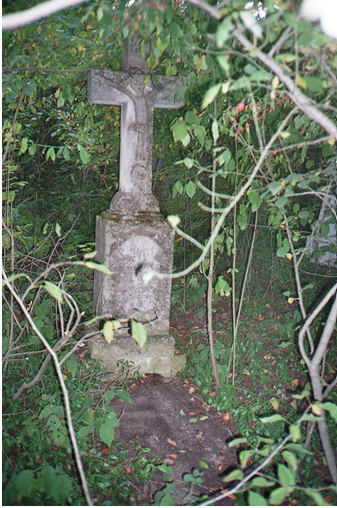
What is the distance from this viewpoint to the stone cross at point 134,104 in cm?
307

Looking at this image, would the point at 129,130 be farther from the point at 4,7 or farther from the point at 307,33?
the point at 307,33

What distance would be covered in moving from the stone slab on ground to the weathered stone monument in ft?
1.14

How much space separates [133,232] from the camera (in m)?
3.19

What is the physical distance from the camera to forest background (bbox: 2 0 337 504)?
5.17 ft

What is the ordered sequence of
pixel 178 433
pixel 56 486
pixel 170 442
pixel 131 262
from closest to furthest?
pixel 56 486 < pixel 170 442 < pixel 178 433 < pixel 131 262

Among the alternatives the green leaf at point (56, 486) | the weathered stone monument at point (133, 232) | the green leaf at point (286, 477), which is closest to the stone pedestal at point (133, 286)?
the weathered stone monument at point (133, 232)

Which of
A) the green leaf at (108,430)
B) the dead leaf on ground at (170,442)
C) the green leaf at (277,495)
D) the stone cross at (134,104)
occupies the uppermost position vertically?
the stone cross at (134,104)

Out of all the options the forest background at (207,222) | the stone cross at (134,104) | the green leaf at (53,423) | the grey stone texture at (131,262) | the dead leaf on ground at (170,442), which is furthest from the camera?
the grey stone texture at (131,262)

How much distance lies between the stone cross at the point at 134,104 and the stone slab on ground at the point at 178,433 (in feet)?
5.34

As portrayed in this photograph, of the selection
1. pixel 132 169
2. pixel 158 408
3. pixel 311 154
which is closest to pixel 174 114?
pixel 132 169

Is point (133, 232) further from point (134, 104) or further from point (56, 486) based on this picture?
point (56, 486)

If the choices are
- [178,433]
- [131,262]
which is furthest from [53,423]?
[131,262]

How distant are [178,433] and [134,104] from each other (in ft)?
8.76

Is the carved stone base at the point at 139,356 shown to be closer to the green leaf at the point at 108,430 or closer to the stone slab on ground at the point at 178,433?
the stone slab on ground at the point at 178,433
